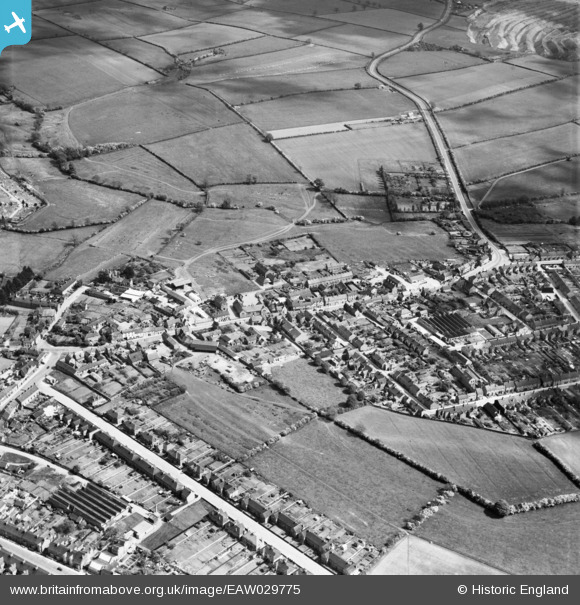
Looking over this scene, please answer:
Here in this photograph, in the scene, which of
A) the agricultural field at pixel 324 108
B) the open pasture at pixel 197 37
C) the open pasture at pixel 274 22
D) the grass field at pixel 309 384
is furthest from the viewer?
the open pasture at pixel 274 22

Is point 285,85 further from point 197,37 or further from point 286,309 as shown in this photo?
point 286,309

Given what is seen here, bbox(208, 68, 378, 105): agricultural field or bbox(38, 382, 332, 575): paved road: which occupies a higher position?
bbox(38, 382, 332, 575): paved road

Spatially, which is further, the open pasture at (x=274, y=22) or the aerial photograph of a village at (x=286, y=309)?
the open pasture at (x=274, y=22)

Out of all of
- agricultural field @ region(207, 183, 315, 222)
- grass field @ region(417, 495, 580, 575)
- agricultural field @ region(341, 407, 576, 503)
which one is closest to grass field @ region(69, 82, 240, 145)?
agricultural field @ region(207, 183, 315, 222)

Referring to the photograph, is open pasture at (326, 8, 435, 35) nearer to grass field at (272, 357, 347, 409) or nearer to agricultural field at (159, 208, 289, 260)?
agricultural field at (159, 208, 289, 260)

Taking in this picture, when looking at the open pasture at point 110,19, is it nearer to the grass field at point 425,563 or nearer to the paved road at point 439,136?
the paved road at point 439,136

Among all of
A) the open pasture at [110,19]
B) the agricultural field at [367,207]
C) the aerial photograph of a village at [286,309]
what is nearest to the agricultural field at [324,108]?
the aerial photograph of a village at [286,309]
